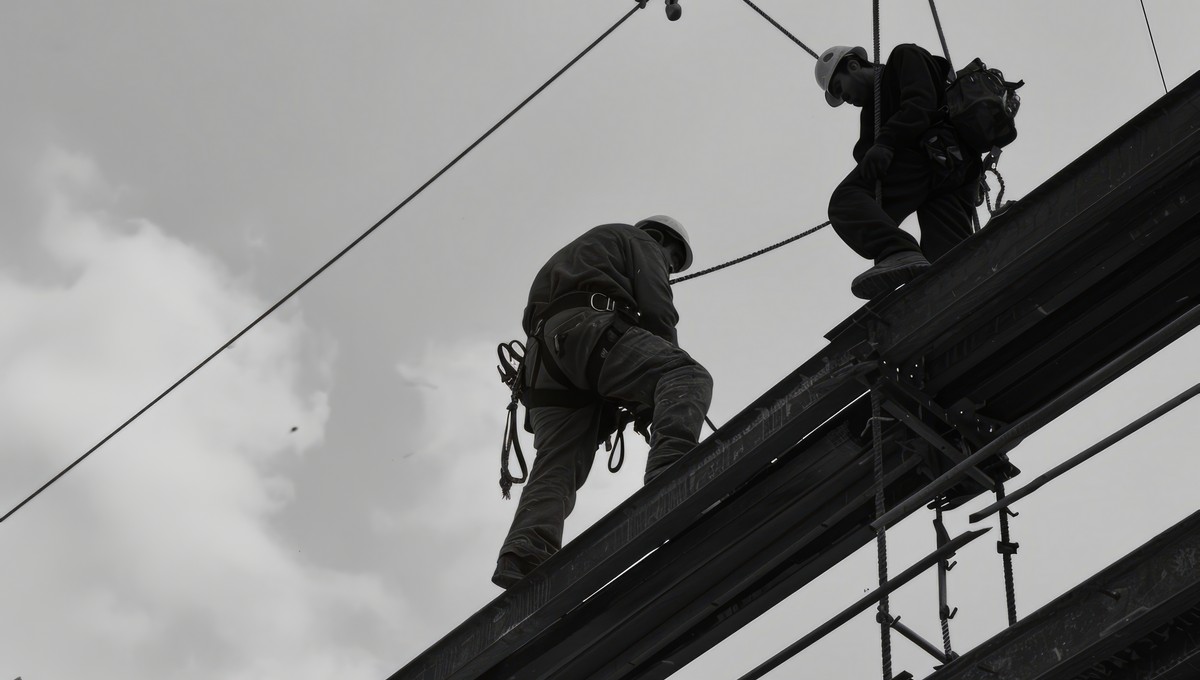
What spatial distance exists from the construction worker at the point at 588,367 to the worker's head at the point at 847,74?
1.11 meters

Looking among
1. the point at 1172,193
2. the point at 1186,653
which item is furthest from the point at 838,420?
the point at 1186,653

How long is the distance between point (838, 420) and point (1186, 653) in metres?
1.86

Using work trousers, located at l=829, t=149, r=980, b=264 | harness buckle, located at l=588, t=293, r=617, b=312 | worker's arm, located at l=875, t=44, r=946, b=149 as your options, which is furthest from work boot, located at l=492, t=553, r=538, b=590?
worker's arm, located at l=875, t=44, r=946, b=149

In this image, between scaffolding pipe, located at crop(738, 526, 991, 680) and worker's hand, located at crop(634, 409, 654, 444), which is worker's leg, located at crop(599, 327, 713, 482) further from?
scaffolding pipe, located at crop(738, 526, 991, 680)

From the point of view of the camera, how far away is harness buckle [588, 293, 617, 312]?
7727mm

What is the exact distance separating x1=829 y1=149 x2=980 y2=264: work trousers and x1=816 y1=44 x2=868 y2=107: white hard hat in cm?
82

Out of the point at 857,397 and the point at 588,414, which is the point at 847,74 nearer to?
the point at 588,414

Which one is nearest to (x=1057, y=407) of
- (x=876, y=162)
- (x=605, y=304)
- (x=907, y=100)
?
(x=876, y=162)

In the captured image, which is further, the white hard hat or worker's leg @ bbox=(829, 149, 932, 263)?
the white hard hat

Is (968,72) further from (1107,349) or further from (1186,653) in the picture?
(1186,653)

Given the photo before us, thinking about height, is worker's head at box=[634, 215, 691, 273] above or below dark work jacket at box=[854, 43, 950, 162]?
above

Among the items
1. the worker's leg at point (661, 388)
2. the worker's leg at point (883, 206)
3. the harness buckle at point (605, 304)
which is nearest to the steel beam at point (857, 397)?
the worker's leg at point (661, 388)

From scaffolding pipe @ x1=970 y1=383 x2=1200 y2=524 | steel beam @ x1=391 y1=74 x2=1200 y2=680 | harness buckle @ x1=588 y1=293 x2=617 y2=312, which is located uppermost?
harness buckle @ x1=588 y1=293 x2=617 y2=312

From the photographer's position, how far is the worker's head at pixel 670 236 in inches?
361
